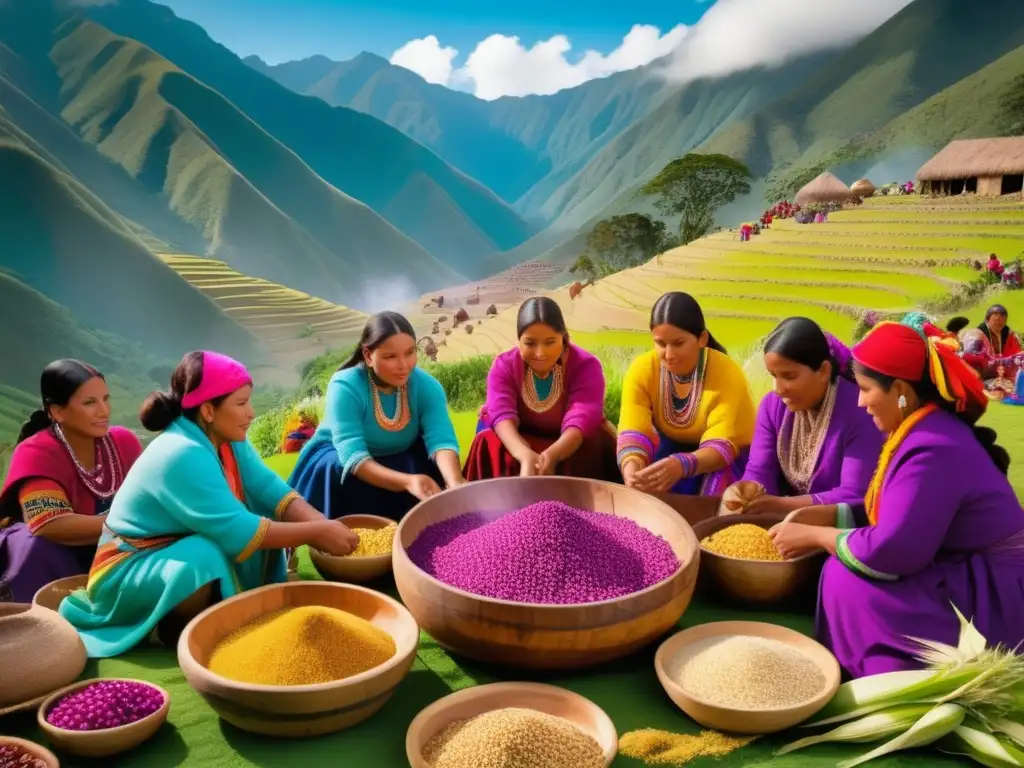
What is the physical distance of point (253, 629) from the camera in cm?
225

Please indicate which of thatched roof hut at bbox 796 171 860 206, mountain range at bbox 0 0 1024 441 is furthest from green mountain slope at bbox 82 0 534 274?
thatched roof hut at bbox 796 171 860 206

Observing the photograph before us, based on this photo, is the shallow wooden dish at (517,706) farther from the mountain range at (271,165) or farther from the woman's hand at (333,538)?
the mountain range at (271,165)

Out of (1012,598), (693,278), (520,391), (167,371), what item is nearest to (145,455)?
(520,391)

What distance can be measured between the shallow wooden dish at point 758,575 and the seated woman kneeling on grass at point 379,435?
3.86 ft

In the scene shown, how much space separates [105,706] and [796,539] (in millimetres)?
2109

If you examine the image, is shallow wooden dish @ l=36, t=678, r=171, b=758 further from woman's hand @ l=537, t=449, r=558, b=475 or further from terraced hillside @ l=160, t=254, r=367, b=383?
terraced hillside @ l=160, t=254, r=367, b=383

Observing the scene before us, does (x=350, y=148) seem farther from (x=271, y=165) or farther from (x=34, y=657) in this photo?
(x=34, y=657)

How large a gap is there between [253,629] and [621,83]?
135ft

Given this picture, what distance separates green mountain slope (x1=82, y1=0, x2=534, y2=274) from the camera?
54.1m

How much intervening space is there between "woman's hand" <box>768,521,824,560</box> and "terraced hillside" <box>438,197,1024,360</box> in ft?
28.1

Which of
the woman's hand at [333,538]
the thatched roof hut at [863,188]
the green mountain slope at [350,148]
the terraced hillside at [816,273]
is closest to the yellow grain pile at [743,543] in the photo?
the woman's hand at [333,538]

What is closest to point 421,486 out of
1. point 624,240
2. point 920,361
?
point 920,361

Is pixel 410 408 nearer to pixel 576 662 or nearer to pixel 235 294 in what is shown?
pixel 576 662

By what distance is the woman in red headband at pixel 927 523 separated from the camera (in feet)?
7.01
